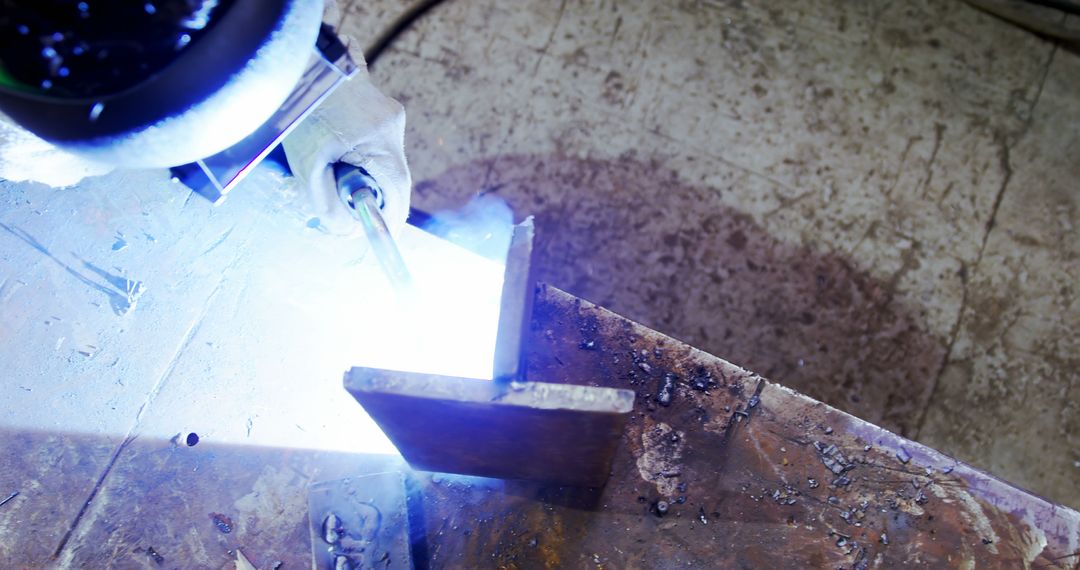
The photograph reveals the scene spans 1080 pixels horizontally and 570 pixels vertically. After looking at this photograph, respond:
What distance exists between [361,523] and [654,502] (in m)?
0.54

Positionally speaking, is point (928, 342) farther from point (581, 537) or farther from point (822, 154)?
point (581, 537)

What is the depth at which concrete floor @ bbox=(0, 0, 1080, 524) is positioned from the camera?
7.29ft

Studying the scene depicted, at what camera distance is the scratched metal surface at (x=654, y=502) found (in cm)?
125

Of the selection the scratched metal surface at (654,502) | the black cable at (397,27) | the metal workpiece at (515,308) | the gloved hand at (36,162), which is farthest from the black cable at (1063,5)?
the gloved hand at (36,162)

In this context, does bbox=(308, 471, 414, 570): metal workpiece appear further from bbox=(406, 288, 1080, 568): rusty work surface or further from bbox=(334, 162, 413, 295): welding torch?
bbox=(334, 162, 413, 295): welding torch

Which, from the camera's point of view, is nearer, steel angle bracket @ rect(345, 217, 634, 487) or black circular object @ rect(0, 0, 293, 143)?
black circular object @ rect(0, 0, 293, 143)

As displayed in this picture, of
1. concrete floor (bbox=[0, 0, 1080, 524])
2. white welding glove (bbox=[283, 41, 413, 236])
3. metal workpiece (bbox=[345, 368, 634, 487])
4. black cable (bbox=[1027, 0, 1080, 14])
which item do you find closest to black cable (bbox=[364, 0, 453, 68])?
concrete floor (bbox=[0, 0, 1080, 524])

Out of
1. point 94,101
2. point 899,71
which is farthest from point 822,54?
point 94,101

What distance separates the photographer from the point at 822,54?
2486 mm

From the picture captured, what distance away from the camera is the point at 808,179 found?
237cm

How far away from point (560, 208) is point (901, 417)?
1.28m

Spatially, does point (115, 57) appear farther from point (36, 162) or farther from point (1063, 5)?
point (1063, 5)

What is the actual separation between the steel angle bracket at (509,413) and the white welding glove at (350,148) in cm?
54

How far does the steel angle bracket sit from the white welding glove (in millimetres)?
545
